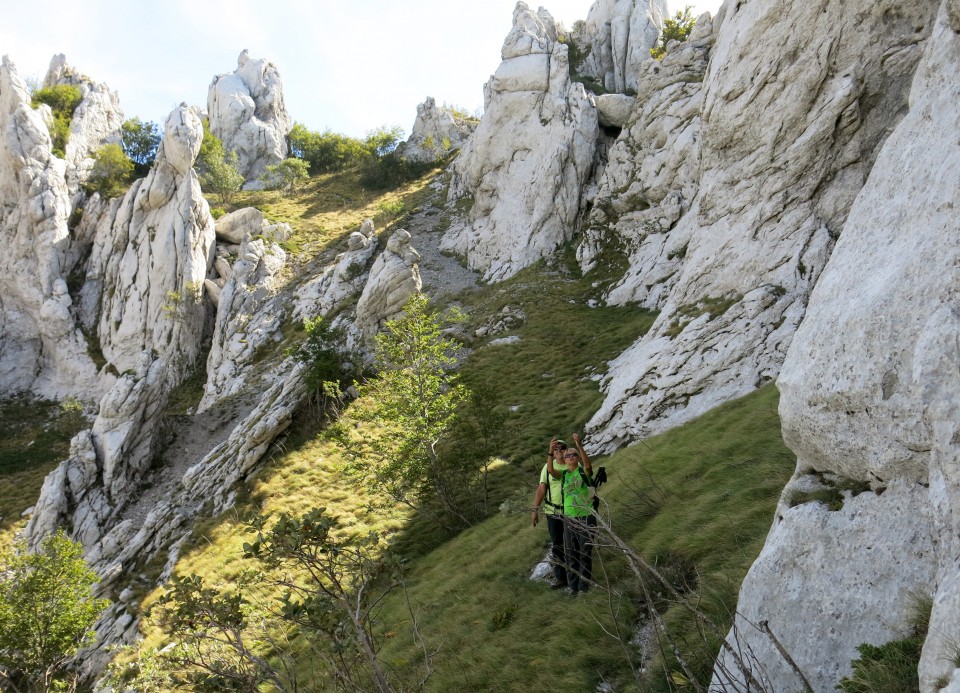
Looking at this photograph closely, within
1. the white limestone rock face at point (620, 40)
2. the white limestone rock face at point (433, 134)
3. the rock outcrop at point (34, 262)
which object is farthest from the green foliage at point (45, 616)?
the white limestone rock face at point (433, 134)

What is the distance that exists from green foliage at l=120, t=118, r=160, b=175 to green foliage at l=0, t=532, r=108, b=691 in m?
62.9

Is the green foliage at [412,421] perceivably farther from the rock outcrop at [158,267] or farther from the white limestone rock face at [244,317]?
the white limestone rock face at [244,317]

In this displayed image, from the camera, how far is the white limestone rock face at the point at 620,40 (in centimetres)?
5172

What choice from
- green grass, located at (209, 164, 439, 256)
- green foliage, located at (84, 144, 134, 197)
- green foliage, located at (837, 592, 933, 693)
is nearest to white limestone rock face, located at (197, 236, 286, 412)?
green grass, located at (209, 164, 439, 256)

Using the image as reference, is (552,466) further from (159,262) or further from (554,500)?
(159,262)

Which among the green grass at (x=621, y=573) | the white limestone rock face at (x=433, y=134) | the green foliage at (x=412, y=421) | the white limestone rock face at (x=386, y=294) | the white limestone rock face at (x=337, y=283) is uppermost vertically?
the white limestone rock face at (x=433, y=134)

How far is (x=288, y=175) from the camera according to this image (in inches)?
2445

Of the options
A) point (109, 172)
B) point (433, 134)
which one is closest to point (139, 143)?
point (109, 172)

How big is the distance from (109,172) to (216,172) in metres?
10.2

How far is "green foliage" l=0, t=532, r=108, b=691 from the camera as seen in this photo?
45.9ft

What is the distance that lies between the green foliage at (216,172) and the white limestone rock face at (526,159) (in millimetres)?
29535

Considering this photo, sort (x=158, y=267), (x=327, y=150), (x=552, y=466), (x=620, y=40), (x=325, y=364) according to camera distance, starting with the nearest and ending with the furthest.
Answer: (x=552, y=466) < (x=325, y=364) < (x=158, y=267) < (x=620, y=40) < (x=327, y=150)

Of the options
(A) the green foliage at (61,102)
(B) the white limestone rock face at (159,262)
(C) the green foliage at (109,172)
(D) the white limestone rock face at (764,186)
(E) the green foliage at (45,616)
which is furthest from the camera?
(A) the green foliage at (61,102)

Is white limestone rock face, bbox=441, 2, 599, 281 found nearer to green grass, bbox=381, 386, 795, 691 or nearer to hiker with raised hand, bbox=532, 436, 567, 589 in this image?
green grass, bbox=381, 386, 795, 691
